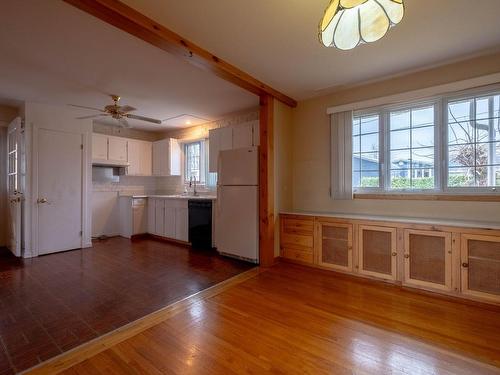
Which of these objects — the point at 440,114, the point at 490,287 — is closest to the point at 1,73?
the point at 440,114

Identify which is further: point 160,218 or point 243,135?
point 160,218

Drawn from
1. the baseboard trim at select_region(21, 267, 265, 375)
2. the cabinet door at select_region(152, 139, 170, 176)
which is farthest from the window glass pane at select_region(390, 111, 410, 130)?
the cabinet door at select_region(152, 139, 170, 176)

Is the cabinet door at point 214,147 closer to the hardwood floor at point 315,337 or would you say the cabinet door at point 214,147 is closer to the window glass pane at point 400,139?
the hardwood floor at point 315,337

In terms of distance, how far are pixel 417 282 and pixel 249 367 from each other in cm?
210

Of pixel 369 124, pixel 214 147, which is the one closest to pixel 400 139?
pixel 369 124

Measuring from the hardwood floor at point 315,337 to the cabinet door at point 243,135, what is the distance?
2.39 metres

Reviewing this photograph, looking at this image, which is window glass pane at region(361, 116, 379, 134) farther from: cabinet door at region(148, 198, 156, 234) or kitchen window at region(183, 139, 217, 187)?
cabinet door at region(148, 198, 156, 234)

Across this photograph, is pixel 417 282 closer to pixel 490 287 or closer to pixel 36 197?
pixel 490 287

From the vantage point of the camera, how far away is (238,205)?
3.79 meters

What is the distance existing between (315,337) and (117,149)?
5184mm

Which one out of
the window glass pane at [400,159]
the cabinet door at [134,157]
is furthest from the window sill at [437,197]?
the cabinet door at [134,157]

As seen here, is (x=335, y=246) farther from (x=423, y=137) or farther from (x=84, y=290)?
(x=84, y=290)

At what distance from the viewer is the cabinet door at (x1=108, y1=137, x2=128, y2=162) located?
209 inches

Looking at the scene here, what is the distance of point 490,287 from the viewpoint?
235 cm
